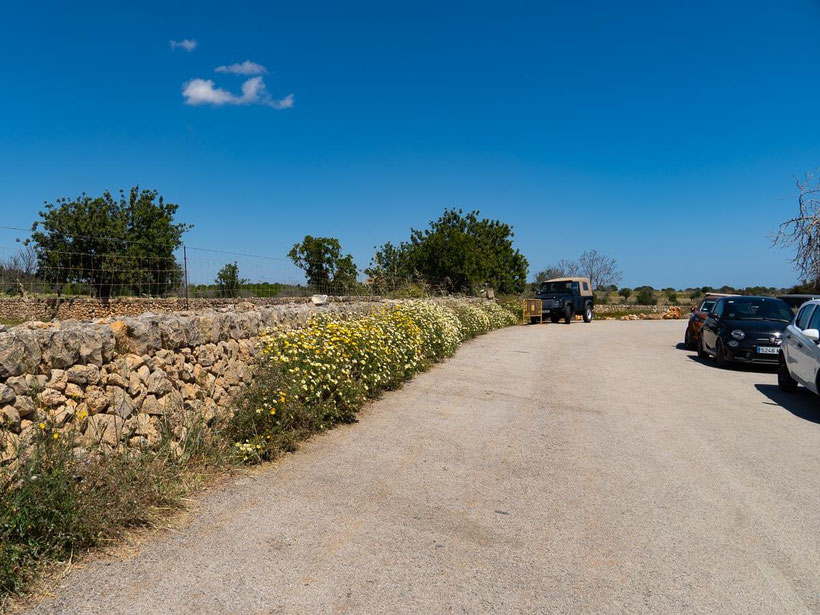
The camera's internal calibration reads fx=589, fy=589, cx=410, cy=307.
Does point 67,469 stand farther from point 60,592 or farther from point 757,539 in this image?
point 757,539

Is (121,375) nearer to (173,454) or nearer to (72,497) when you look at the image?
(173,454)

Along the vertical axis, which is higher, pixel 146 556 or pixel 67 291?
pixel 67 291

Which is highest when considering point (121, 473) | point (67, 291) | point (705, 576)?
point (67, 291)

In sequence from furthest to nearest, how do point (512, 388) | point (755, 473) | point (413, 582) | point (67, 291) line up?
1. point (67, 291)
2. point (512, 388)
3. point (755, 473)
4. point (413, 582)

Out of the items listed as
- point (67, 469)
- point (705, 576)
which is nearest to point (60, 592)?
point (67, 469)

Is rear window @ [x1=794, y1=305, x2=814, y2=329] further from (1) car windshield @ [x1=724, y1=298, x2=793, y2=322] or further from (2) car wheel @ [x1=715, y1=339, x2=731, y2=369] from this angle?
(1) car windshield @ [x1=724, y1=298, x2=793, y2=322]

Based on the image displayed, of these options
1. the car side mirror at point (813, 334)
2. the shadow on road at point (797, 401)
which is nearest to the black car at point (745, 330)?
the shadow on road at point (797, 401)

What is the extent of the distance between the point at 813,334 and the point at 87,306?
42.4ft

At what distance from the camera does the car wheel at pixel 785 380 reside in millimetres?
10523

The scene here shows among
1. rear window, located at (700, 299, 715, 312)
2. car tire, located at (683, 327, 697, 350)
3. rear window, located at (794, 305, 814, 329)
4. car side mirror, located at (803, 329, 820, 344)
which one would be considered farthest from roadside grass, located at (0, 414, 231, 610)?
rear window, located at (700, 299, 715, 312)

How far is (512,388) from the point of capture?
1024 cm

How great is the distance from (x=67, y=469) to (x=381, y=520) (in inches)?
88.1

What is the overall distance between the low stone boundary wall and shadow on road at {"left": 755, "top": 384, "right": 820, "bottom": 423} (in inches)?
365

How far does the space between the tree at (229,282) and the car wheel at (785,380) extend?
1088 centimetres
